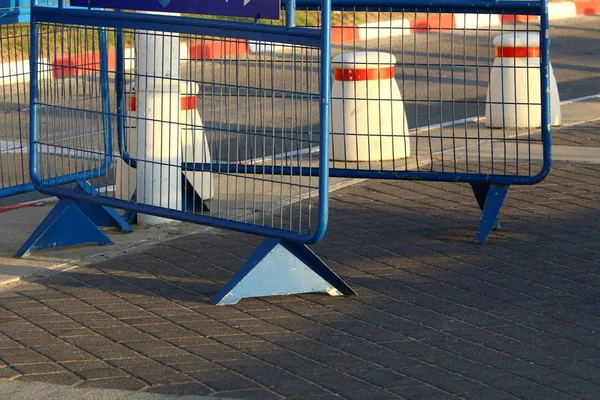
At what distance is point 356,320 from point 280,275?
48cm

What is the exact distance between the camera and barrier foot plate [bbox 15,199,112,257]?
20.0 feet

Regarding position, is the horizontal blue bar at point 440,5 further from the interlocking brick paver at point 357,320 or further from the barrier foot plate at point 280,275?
the barrier foot plate at point 280,275

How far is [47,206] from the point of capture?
7320mm

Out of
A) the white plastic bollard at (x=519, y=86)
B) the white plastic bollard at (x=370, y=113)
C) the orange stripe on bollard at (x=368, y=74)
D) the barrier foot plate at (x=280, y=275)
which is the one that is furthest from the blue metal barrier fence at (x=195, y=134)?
the white plastic bollard at (x=519, y=86)

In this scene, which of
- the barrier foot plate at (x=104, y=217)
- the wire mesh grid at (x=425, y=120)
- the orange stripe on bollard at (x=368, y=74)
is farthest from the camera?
the orange stripe on bollard at (x=368, y=74)

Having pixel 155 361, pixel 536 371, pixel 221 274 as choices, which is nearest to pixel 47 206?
pixel 221 274

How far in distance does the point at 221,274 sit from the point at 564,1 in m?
17.2

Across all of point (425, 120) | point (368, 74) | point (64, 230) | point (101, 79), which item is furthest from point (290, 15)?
point (425, 120)

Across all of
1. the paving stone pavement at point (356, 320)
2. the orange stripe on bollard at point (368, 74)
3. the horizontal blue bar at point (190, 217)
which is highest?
the orange stripe on bollard at point (368, 74)

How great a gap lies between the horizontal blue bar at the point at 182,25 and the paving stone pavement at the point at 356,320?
4.12 feet

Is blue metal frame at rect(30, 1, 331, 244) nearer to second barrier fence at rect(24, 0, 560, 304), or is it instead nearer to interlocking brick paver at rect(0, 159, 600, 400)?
second barrier fence at rect(24, 0, 560, 304)

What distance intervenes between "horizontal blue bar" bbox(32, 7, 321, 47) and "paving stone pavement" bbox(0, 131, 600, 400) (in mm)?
1256

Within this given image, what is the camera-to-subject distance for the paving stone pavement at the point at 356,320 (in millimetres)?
4277

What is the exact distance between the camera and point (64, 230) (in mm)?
6176
